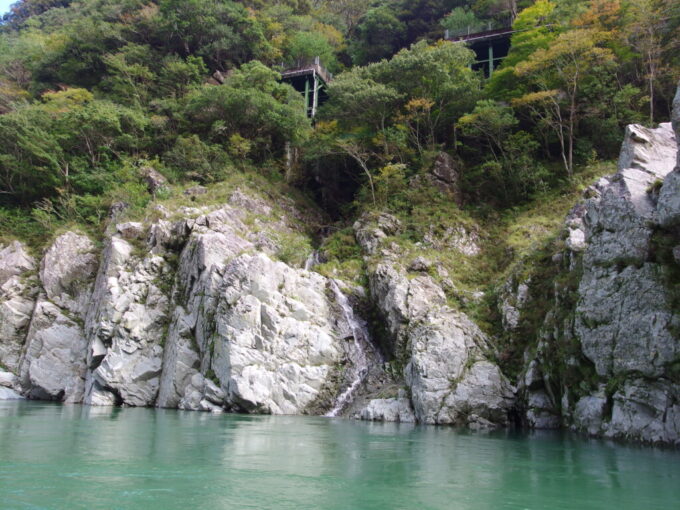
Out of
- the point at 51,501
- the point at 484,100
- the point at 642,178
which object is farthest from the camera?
the point at 484,100

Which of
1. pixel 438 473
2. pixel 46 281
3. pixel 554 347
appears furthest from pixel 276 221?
pixel 438 473

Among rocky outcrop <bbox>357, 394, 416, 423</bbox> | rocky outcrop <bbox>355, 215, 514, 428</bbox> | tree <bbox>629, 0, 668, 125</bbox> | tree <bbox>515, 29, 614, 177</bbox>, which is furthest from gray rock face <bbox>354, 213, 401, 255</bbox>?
tree <bbox>629, 0, 668, 125</bbox>

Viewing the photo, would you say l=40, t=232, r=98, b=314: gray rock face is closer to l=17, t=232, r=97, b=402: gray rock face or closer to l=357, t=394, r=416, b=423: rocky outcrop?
l=17, t=232, r=97, b=402: gray rock face

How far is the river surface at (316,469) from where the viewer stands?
6586 millimetres

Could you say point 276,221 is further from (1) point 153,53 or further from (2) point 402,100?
(1) point 153,53

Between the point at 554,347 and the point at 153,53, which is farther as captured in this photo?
the point at 153,53

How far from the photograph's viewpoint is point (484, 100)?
92.5 ft

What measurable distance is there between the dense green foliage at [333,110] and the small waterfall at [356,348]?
7671 mm

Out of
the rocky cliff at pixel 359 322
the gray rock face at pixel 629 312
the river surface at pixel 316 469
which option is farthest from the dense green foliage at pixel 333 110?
the river surface at pixel 316 469

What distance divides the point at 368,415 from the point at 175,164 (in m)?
21.6

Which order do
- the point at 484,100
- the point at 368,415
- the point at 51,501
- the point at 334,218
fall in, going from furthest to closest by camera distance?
the point at 334,218, the point at 484,100, the point at 368,415, the point at 51,501

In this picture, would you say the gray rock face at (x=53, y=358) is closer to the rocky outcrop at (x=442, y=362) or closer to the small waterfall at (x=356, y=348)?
the small waterfall at (x=356, y=348)

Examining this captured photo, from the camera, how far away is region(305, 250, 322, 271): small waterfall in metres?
26.1

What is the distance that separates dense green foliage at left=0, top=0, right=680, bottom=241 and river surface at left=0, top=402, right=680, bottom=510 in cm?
1734
